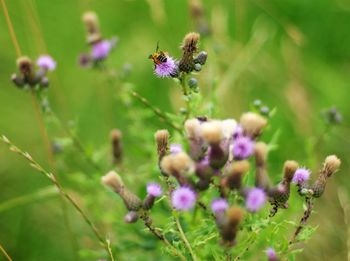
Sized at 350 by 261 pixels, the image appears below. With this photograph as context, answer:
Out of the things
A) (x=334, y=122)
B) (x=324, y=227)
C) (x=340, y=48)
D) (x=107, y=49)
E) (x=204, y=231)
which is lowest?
(x=204, y=231)

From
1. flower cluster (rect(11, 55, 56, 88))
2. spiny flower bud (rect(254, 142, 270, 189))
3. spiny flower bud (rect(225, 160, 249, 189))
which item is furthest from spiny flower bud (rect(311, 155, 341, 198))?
flower cluster (rect(11, 55, 56, 88))

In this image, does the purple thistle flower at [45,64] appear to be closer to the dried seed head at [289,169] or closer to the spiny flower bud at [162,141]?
the spiny flower bud at [162,141]

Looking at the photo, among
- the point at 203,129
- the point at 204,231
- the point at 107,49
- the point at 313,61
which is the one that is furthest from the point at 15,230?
the point at 313,61

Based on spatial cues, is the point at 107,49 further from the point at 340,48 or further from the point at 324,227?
the point at 340,48

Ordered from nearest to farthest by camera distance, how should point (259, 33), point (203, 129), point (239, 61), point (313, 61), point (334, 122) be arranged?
point (203, 129), point (334, 122), point (239, 61), point (259, 33), point (313, 61)

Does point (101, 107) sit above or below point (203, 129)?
above

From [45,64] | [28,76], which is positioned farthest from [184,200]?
[45,64]
